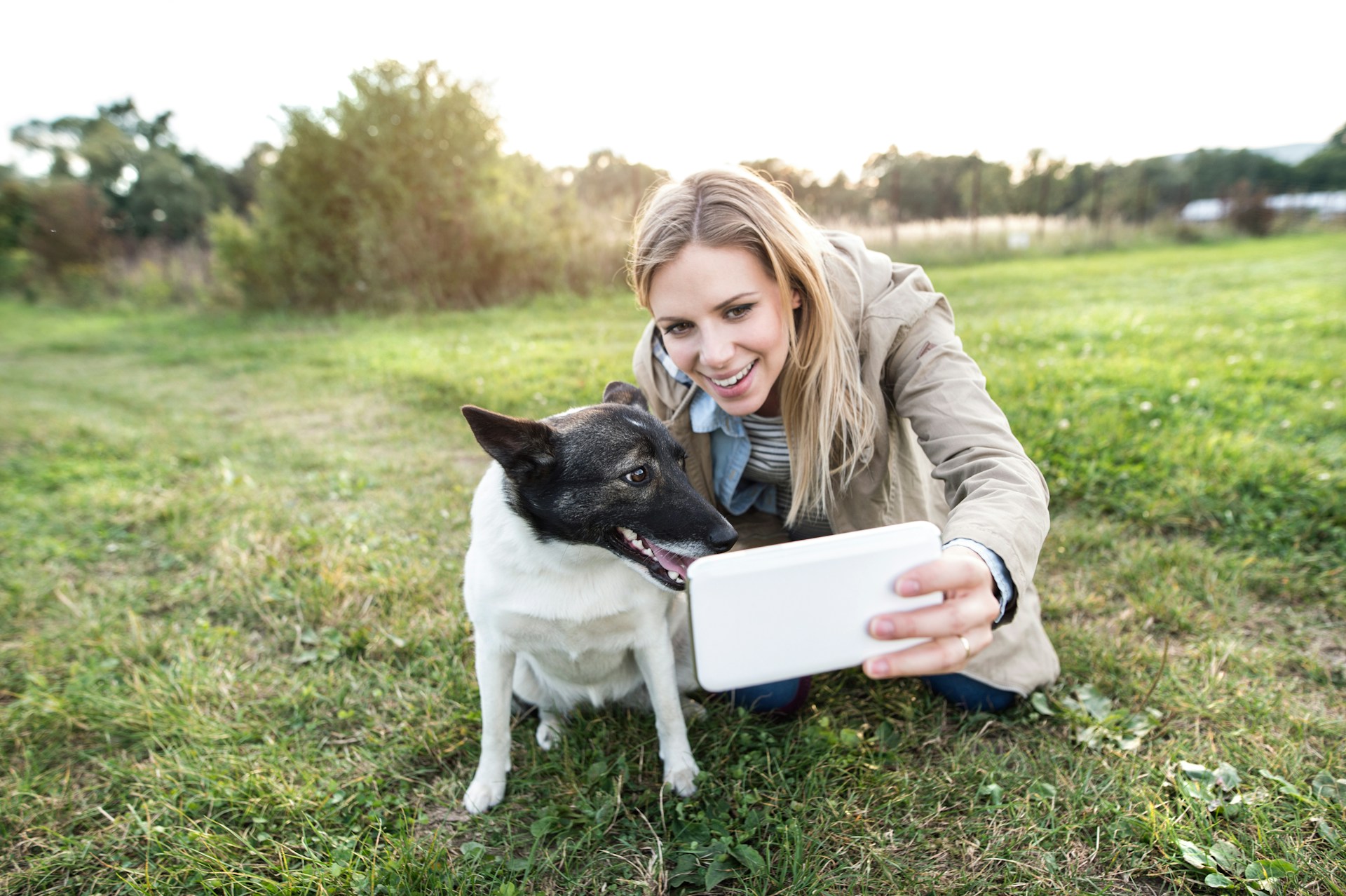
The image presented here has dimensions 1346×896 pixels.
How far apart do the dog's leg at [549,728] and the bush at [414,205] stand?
38.0 feet

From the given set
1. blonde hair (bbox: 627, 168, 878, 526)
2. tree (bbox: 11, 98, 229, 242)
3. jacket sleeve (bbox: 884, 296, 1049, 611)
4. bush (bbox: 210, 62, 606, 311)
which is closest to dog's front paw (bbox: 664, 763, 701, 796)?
blonde hair (bbox: 627, 168, 878, 526)

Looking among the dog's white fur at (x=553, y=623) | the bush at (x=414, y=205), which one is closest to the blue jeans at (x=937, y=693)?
the dog's white fur at (x=553, y=623)

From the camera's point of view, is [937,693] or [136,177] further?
[136,177]

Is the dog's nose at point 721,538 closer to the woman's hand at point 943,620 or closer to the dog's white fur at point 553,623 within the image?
the dog's white fur at point 553,623

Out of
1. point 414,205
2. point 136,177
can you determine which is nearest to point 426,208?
point 414,205

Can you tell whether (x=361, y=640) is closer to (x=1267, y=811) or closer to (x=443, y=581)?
(x=443, y=581)

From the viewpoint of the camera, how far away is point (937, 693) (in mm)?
2439

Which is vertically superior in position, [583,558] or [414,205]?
[414,205]

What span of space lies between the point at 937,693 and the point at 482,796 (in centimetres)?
153

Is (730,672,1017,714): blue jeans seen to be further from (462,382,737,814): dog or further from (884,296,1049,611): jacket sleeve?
(884,296,1049,611): jacket sleeve

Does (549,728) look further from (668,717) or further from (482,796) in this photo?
(668,717)

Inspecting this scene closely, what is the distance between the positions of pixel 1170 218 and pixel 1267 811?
26.4 metres

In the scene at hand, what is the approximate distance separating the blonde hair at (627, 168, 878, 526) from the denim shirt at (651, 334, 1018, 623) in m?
0.26

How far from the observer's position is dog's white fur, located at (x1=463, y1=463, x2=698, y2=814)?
6.82 ft
